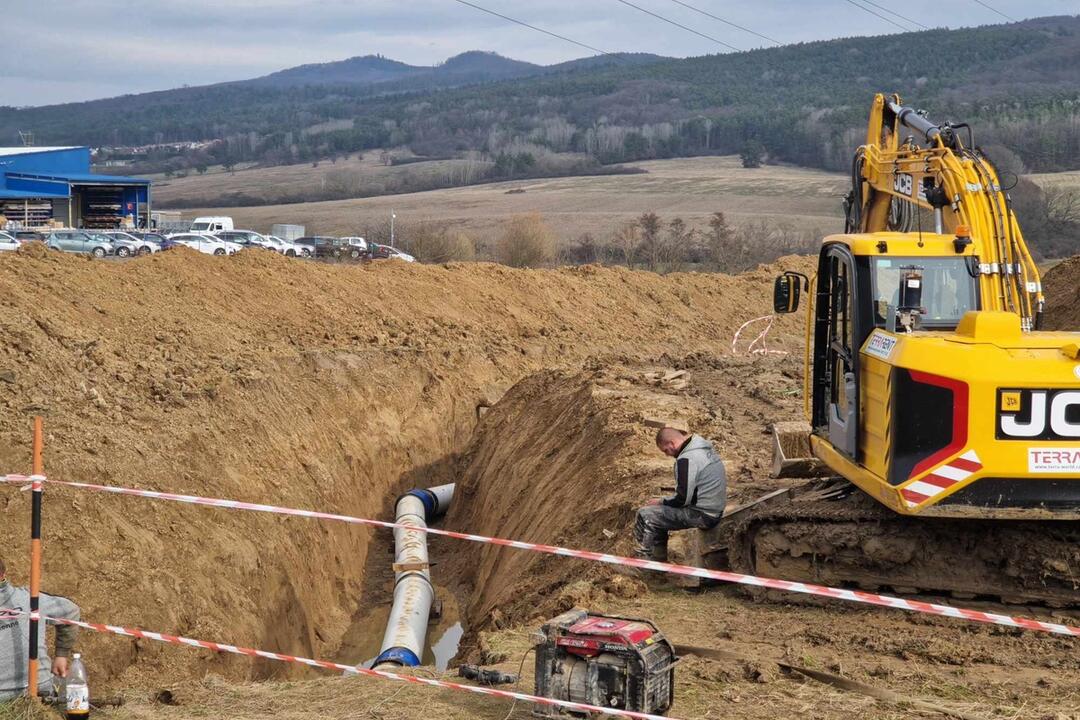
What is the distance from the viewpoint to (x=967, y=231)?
31.1 ft

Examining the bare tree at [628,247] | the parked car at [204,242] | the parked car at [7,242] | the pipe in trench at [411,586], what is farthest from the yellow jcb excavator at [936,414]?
the bare tree at [628,247]

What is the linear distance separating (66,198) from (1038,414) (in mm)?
63582

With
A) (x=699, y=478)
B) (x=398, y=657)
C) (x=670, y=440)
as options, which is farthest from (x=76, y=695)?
(x=699, y=478)

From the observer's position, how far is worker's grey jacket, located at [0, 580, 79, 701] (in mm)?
7879

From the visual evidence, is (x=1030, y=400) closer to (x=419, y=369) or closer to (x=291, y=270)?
(x=419, y=369)

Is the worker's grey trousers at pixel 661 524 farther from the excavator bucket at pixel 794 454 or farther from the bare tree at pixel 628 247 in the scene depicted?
the bare tree at pixel 628 247

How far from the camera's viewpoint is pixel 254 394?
19.4 m

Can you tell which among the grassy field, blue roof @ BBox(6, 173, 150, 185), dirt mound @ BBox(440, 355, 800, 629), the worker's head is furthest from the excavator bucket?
the grassy field

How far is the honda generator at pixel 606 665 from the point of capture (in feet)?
23.5

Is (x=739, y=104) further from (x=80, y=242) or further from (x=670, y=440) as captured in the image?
(x=670, y=440)

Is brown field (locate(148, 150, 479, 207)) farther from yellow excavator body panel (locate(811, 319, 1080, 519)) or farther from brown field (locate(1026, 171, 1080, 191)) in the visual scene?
yellow excavator body panel (locate(811, 319, 1080, 519))

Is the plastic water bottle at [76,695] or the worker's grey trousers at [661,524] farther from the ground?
the worker's grey trousers at [661,524]

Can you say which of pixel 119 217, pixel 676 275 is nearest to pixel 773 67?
pixel 119 217

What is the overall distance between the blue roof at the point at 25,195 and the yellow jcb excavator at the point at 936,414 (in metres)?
58.2
